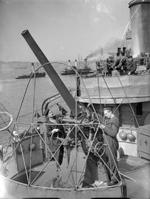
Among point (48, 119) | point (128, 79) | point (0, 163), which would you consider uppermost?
point (128, 79)

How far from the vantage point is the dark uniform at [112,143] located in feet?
16.8

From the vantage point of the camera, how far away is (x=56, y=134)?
20.7ft

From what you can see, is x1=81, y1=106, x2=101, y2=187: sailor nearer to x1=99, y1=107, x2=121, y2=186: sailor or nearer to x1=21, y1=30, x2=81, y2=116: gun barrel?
x1=99, y1=107, x2=121, y2=186: sailor

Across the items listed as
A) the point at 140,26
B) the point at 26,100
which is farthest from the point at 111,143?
the point at 26,100

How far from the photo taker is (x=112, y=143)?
17.3 ft

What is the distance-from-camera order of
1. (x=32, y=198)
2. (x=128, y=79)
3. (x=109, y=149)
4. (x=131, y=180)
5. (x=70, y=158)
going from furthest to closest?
(x=128, y=79) < (x=70, y=158) < (x=131, y=180) < (x=109, y=149) < (x=32, y=198)

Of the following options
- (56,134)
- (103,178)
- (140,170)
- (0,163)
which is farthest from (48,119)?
(140,170)

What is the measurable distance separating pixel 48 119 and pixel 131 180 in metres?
2.74

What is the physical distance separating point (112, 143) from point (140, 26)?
8370mm

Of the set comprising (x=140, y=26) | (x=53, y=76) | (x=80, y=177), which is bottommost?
(x=80, y=177)

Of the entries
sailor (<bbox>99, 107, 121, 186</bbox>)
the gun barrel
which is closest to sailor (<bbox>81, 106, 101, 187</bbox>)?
sailor (<bbox>99, 107, 121, 186</bbox>)

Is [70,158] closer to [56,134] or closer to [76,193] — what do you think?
[56,134]

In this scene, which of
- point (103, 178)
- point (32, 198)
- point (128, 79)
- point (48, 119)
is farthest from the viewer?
point (128, 79)

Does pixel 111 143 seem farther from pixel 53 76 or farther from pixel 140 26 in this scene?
pixel 140 26
